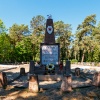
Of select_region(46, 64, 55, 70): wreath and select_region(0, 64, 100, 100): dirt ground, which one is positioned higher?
select_region(46, 64, 55, 70): wreath

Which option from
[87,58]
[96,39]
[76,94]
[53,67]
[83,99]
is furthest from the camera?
[87,58]

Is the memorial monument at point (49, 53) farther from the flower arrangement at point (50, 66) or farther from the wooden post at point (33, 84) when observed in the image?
the wooden post at point (33, 84)

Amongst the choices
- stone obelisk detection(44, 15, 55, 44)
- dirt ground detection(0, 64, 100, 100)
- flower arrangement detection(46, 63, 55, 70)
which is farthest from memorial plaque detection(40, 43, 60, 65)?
dirt ground detection(0, 64, 100, 100)

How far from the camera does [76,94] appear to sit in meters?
12.6

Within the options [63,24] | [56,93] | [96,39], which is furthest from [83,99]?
[63,24]

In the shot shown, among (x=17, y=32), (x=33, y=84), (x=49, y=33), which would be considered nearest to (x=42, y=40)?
(x=17, y=32)

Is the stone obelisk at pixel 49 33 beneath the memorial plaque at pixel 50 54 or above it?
above

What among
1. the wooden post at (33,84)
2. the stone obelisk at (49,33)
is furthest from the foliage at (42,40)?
the wooden post at (33,84)

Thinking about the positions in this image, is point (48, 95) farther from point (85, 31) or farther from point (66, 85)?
point (85, 31)

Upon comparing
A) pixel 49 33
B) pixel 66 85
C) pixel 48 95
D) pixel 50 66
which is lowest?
pixel 48 95

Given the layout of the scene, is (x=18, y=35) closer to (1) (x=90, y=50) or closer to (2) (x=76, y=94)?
(1) (x=90, y=50)

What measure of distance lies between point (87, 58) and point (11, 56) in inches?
968

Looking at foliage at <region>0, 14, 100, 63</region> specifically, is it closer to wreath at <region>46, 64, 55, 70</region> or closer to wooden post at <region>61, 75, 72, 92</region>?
wreath at <region>46, 64, 55, 70</region>

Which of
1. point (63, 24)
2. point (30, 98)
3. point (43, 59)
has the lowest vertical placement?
point (30, 98)
